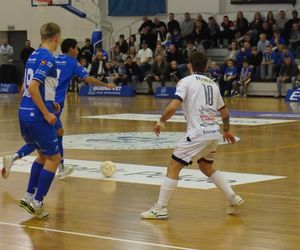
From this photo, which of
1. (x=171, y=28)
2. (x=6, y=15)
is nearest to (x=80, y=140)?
(x=171, y=28)

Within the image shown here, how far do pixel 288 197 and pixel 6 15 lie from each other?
32.0 m

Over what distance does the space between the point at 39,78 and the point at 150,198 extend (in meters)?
2.20

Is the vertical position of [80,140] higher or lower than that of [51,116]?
lower

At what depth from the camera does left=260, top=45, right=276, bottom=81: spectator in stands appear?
2923 centimetres

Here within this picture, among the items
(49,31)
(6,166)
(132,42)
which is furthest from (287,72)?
(49,31)

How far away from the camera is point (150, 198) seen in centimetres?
1026

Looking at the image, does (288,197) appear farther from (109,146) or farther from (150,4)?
(150,4)

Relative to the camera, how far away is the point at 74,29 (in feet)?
126

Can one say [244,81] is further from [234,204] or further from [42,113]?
[42,113]

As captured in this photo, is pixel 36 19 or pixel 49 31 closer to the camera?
pixel 49 31

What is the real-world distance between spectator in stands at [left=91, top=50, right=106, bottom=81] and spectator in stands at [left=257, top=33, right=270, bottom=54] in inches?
251

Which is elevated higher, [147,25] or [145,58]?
[147,25]

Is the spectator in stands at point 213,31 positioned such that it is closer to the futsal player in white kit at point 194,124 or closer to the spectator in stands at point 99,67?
the spectator in stands at point 99,67

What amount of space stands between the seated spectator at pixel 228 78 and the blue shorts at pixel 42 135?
20.9m
